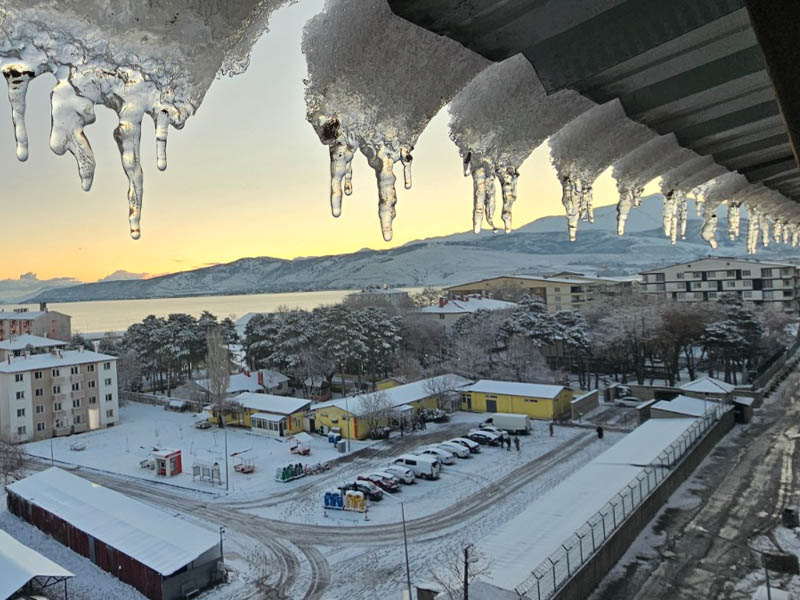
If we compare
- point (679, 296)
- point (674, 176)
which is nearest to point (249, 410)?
point (674, 176)

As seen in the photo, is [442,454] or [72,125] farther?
[442,454]

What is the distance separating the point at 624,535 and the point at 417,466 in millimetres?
6471

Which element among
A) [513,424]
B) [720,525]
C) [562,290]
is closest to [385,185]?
[720,525]

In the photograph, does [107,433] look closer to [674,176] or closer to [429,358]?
[429,358]

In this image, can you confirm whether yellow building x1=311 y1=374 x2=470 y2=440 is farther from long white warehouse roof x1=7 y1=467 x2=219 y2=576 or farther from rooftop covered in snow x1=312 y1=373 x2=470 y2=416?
long white warehouse roof x1=7 y1=467 x2=219 y2=576

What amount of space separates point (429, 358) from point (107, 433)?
1581cm

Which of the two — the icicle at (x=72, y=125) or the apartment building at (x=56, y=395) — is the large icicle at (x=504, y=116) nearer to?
the icicle at (x=72, y=125)

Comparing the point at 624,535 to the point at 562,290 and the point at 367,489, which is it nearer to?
the point at 367,489

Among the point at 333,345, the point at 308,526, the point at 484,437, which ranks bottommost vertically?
the point at 308,526

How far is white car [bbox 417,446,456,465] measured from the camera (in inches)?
597

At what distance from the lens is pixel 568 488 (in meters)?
10.4

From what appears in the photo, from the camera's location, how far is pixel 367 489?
12875 millimetres

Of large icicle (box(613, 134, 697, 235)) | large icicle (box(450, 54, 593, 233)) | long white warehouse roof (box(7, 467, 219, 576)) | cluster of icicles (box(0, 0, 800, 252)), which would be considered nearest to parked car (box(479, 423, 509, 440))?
long white warehouse roof (box(7, 467, 219, 576))

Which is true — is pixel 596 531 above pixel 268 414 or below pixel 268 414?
above
